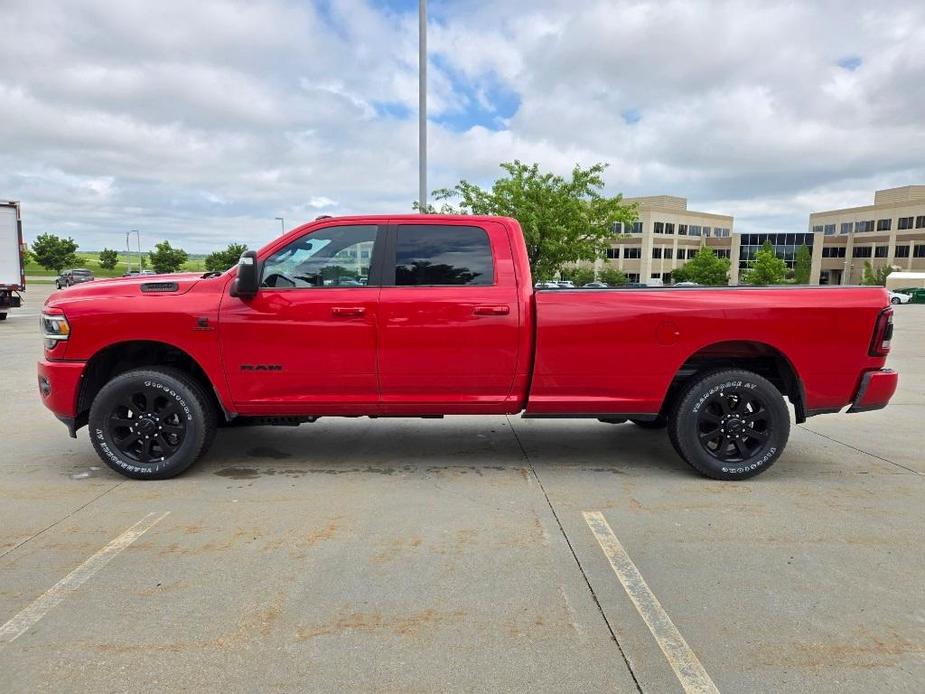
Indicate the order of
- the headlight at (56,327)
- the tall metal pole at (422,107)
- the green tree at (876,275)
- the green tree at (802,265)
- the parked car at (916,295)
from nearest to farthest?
the headlight at (56,327)
the tall metal pole at (422,107)
the parked car at (916,295)
the green tree at (876,275)
the green tree at (802,265)

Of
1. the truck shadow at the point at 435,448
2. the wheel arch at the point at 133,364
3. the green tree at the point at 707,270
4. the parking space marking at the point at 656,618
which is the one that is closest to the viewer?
the parking space marking at the point at 656,618

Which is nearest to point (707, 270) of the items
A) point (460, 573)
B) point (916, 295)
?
point (916, 295)

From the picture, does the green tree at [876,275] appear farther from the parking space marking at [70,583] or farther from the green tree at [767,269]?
the parking space marking at [70,583]

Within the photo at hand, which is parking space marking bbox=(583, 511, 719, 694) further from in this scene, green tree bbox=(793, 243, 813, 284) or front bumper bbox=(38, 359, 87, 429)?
green tree bbox=(793, 243, 813, 284)

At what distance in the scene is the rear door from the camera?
4.44 metres

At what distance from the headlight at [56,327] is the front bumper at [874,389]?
5884 millimetres

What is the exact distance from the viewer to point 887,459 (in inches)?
208

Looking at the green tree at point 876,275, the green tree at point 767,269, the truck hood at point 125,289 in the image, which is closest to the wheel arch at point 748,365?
the truck hood at point 125,289

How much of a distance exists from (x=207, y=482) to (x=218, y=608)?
193 cm

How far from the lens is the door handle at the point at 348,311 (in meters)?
4.42

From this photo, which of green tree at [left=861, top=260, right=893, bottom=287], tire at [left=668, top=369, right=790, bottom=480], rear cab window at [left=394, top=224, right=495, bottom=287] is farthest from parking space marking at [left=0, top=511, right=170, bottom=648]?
green tree at [left=861, top=260, right=893, bottom=287]

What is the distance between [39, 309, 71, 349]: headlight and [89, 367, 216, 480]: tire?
47 cm

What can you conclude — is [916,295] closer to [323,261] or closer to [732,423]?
[732,423]

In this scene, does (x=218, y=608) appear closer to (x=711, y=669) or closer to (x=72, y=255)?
(x=711, y=669)
